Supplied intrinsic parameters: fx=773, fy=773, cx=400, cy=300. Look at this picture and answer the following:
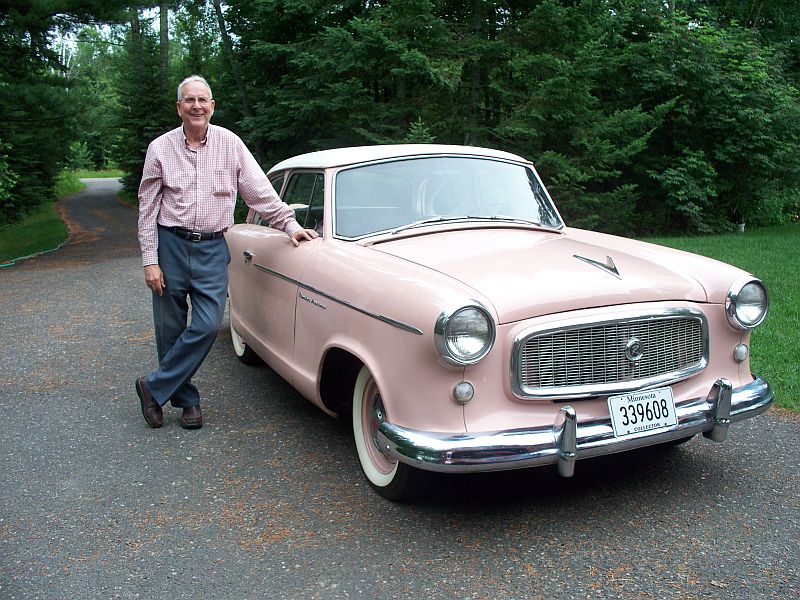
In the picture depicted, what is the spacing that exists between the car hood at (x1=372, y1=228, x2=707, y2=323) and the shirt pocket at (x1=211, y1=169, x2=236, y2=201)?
99 cm

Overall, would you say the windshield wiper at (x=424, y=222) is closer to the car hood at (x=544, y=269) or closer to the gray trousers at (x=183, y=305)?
the car hood at (x=544, y=269)

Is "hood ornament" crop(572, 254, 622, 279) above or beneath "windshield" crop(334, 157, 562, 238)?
beneath

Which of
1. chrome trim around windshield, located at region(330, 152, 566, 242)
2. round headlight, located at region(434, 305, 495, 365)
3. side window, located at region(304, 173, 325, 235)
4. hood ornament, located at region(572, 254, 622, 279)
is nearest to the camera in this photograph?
round headlight, located at region(434, 305, 495, 365)

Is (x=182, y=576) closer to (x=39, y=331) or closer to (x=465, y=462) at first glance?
(x=465, y=462)

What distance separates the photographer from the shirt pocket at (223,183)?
434 centimetres

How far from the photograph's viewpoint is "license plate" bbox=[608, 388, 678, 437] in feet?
10.4

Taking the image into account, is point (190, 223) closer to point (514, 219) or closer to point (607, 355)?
point (514, 219)

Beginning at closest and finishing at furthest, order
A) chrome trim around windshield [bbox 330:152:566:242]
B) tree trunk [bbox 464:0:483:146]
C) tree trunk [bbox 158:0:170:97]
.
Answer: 1. chrome trim around windshield [bbox 330:152:566:242]
2. tree trunk [bbox 464:0:483:146]
3. tree trunk [bbox 158:0:170:97]

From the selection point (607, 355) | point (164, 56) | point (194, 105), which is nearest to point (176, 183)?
point (194, 105)

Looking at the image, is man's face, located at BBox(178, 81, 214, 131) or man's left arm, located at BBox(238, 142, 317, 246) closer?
man's face, located at BBox(178, 81, 214, 131)

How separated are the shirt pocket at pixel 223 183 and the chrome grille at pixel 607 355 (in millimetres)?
2119

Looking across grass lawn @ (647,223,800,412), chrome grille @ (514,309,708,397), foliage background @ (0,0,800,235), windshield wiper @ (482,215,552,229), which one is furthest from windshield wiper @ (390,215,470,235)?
foliage background @ (0,0,800,235)

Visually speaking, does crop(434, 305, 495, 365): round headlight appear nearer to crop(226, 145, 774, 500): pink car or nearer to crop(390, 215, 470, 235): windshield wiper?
crop(226, 145, 774, 500): pink car

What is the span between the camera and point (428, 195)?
436 centimetres
